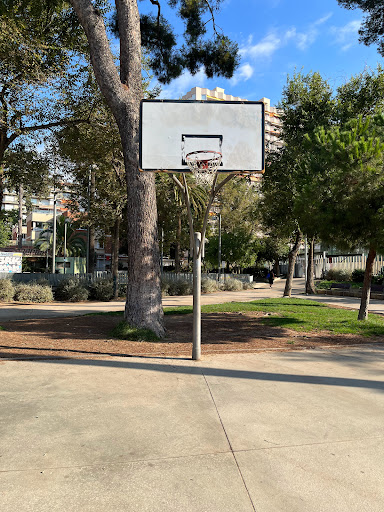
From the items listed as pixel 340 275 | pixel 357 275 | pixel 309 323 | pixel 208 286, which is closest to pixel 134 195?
pixel 309 323

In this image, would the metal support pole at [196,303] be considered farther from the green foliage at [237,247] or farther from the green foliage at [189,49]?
the green foliage at [237,247]

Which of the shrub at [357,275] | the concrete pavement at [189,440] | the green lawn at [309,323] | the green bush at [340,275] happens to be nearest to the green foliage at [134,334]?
the green lawn at [309,323]

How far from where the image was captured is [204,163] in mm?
8273

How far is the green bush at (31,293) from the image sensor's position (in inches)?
825

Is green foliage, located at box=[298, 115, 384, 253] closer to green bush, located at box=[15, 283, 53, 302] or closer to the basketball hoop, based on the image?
the basketball hoop

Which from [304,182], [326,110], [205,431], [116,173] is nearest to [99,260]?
[116,173]

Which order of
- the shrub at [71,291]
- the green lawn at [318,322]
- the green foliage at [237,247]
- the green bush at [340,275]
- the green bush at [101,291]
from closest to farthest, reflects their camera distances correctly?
the green lawn at [318,322]
the shrub at [71,291]
the green bush at [101,291]
the green bush at [340,275]
the green foliage at [237,247]

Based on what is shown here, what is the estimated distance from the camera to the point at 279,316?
1374cm

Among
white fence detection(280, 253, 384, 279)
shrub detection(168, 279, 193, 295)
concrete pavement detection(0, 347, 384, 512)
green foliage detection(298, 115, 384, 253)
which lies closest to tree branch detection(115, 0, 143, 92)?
green foliage detection(298, 115, 384, 253)

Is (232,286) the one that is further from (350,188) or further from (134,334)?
(134,334)

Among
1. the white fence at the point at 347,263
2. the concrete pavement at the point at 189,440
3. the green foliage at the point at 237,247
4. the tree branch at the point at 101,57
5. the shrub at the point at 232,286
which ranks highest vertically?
the tree branch at the point at 101,57

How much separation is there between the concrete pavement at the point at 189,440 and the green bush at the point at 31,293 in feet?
50.4

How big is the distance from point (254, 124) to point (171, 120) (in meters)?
1.72

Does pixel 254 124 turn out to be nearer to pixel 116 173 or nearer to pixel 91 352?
pixel 91 352
